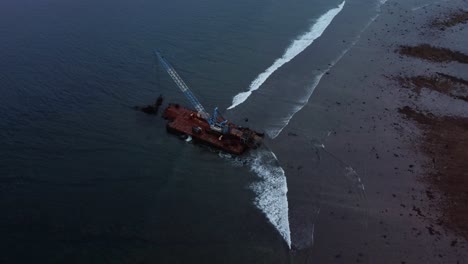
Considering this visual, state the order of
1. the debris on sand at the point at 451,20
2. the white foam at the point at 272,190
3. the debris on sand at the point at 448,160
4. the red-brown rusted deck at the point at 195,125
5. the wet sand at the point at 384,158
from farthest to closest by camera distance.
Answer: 1. the debris on sand at the point at 451,20
2. the red-brown rusted deck at the point at 195,125
3. the debris on sand at the point at 448,160
4. the white foam at the point at 272,190
5. the wet sand at the point at 384,158

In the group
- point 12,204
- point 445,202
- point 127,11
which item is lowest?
point 445,202

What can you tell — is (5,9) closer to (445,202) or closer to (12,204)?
(12,204)

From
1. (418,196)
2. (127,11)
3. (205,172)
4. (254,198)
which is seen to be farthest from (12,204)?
(127,11)

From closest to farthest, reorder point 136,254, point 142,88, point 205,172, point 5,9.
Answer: point 136,254 → point 205,172 → point 142,88 → point 5,9

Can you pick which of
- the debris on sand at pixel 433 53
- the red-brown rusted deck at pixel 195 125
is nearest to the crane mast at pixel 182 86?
the red-brown rusted deck at pixel 195 125

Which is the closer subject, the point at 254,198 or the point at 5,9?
the point at 254,198

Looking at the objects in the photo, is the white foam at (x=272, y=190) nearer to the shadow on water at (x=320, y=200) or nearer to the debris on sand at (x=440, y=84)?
the shadow on water at (x=320, y=200)

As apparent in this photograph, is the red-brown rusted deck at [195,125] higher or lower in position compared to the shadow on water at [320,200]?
higher
